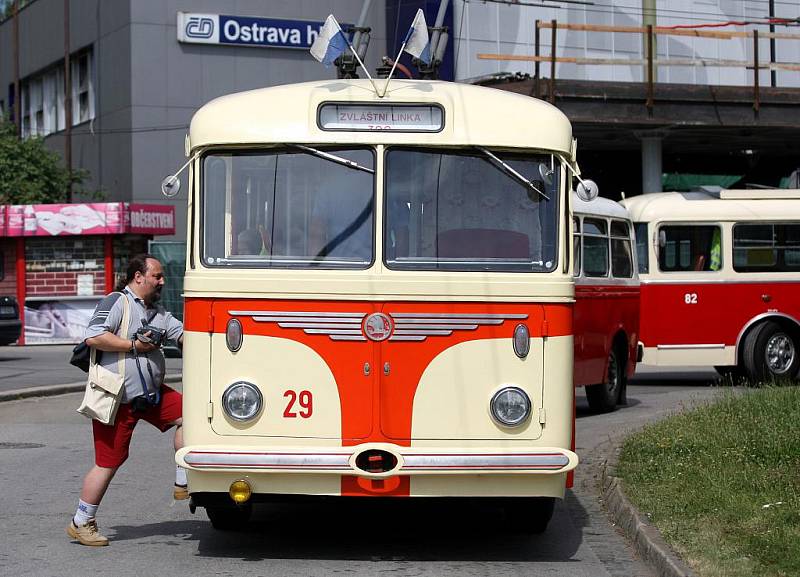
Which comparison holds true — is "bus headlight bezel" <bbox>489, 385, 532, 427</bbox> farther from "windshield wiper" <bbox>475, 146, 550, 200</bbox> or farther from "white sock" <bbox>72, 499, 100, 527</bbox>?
"white sock" <bbox>72, 499, 100, 527</bbox>

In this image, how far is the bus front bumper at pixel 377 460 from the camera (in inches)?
297

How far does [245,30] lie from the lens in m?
38.9

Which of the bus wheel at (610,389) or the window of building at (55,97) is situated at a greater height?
the window of building at (55,97)

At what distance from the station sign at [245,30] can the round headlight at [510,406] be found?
31.3 meters

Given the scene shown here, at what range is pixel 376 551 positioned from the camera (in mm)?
8383

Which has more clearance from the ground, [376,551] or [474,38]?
[474,38]

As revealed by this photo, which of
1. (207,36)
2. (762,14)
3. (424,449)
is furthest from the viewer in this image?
(762,14)

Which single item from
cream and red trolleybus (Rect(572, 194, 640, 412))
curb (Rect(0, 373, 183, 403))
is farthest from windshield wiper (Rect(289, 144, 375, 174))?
curb (Rect(0, 373, 183, 403))

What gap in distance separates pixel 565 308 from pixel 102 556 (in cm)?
308

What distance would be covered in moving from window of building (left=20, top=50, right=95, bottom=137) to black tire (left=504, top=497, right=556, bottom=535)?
34.3m

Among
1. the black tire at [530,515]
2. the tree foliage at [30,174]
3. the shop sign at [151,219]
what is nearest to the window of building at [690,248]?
the black tire at [530,515]

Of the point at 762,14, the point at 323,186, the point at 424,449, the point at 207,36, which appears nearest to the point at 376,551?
the point at 424,449

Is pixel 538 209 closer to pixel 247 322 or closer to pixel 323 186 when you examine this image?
A: pixel 323 186

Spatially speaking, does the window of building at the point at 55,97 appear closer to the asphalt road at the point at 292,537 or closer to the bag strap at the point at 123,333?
the asphalt road at the point at 292,537
